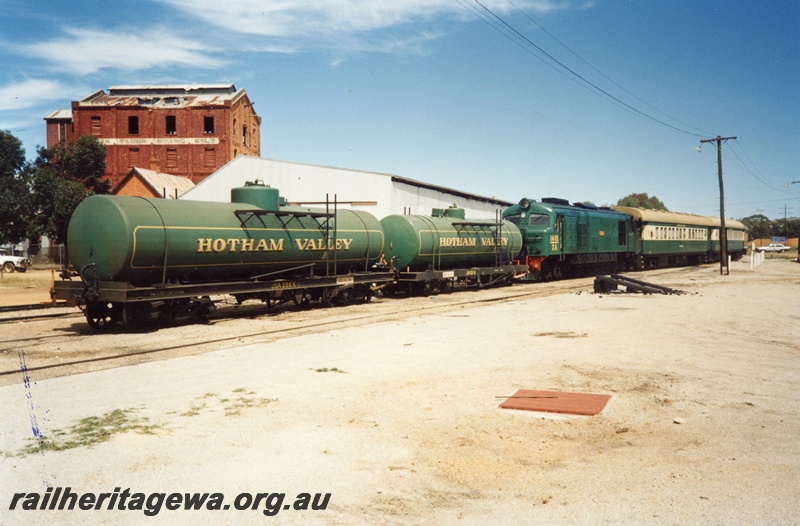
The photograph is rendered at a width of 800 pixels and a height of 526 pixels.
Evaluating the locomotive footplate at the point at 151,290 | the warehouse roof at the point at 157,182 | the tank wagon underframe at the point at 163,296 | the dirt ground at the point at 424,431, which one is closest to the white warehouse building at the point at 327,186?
the warehouse roof at the point at 157,182

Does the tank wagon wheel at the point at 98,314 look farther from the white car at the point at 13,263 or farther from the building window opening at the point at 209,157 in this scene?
the building window opening at the point at 209,157

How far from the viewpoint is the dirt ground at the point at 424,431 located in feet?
17.7

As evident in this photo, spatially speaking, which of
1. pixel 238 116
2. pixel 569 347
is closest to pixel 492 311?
pixel 569 347

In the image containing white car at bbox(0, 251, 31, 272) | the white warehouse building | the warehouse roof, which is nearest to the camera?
the white warehouse building

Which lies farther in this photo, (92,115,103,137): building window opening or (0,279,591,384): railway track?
(92,115,103,137): building window opening

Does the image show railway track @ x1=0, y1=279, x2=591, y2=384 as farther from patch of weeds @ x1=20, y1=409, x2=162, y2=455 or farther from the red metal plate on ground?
the red metal plate on ground

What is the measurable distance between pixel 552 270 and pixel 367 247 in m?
14.8

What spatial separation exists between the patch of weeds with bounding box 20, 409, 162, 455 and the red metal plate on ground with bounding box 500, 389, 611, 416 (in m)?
4.64

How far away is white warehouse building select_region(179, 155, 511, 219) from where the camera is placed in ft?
135

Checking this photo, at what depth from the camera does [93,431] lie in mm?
7273

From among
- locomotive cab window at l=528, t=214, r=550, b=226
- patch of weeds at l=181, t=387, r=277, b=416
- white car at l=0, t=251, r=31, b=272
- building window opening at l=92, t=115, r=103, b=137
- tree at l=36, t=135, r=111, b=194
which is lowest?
patch of weeds at l=181, t=387, r=277, b=416

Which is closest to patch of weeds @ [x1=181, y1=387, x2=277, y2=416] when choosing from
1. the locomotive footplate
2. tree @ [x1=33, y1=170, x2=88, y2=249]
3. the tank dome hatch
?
the locomotive footplate

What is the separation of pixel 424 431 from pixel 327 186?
1423 inches

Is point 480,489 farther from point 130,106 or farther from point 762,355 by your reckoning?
point 130,106
